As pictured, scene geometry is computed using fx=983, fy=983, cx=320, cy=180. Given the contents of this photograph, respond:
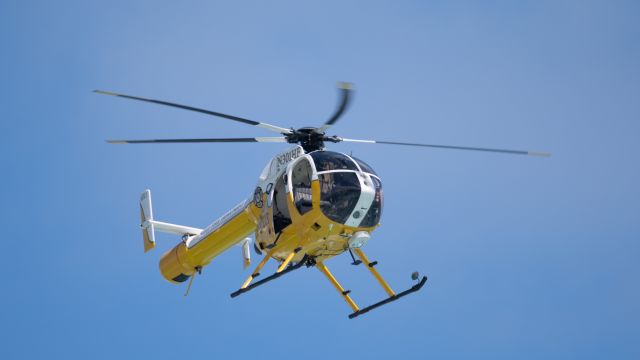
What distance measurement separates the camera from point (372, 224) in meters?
21.5

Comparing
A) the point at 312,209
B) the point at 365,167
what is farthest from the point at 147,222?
the point at 365,167

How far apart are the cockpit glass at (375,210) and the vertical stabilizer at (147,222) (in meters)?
7.90

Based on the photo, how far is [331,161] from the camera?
69.6 feet

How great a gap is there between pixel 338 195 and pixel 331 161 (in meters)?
0.82

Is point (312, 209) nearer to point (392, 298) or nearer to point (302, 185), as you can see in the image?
point (302, 185)

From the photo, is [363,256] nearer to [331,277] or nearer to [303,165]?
[331,277]

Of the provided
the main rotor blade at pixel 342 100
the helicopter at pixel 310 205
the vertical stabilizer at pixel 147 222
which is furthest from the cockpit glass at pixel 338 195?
the vertical stabilizer at pixel 147 222

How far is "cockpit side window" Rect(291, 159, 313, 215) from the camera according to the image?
21.2 meters

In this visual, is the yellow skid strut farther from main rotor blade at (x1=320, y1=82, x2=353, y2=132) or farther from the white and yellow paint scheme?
main rotor blade at (x1=320, y1=82, x2=353, y2=132)

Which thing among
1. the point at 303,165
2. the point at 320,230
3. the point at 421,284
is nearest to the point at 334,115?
the point at 303,165

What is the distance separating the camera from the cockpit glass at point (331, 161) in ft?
69.1

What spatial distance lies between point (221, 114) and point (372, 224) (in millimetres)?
4088

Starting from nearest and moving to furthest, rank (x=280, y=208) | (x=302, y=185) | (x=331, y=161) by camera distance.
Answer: (x=331, y=161) → (x=302, y=185) → (x=280, y=208)

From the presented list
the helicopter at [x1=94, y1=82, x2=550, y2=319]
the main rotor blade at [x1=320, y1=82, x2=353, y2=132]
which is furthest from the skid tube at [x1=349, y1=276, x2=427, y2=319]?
the main rotor blade at [x1=320, y1=82, x2=353, y2=132]
